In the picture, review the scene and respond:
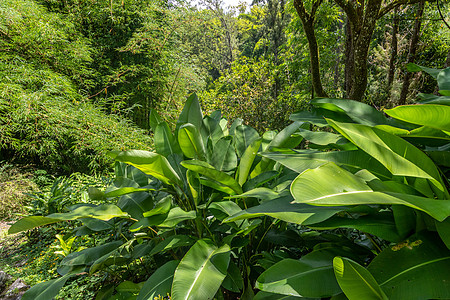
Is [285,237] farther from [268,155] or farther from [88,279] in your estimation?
[88,279]

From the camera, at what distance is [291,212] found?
1.73 ft

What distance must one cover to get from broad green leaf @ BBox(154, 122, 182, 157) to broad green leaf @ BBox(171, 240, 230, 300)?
489 millimetres

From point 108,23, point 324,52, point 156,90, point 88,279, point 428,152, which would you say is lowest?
point 88,279

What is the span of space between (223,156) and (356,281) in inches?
25.6

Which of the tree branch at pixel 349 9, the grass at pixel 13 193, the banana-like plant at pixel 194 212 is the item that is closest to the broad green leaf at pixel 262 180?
the banana-like plant at pixel 194 212

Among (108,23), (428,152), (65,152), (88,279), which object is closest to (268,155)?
(428,152)

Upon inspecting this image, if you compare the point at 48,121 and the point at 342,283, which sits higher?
the point at 48,121

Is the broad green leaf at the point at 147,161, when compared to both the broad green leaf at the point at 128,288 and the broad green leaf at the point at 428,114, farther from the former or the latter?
the broad green leaf at the point at 428,114

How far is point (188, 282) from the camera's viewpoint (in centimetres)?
65

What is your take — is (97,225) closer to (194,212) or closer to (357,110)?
(194,212)

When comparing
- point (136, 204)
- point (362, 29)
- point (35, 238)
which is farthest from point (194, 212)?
point (35, 238)

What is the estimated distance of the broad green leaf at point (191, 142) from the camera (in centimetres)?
94

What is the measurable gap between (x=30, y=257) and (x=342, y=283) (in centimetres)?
311

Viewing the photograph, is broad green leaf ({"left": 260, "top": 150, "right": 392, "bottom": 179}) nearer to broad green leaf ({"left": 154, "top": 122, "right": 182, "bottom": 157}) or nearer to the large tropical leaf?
the large tropical leaf
